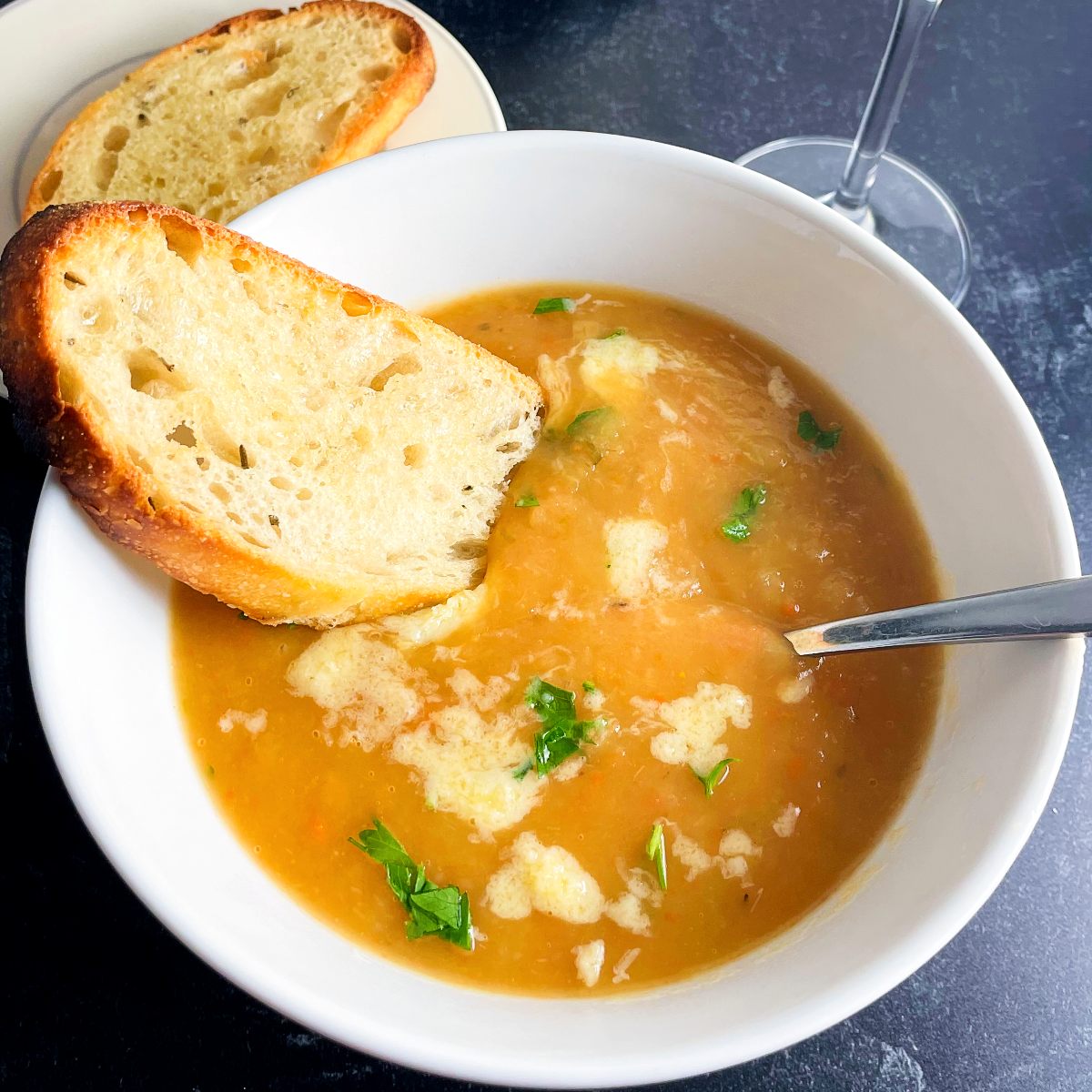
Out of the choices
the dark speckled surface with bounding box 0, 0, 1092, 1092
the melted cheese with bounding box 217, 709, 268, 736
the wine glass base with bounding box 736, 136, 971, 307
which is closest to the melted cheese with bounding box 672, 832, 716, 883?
the dark speckled surface with bounding box 0, 0, 1092, 1092

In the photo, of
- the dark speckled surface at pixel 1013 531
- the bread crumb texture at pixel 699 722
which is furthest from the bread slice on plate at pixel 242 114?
the bread crumb texture at pixel 699 722

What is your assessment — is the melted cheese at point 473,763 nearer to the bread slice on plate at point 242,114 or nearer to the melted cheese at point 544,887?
the melted cheese at point 544,887

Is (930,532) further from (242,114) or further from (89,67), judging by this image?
(89,67)

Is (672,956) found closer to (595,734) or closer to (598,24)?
(595,734)

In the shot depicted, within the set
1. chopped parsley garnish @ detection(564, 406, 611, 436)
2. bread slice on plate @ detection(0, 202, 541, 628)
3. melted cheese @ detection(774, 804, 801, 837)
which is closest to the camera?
bread slice on plate @ detection(0, 202, 541, 628)

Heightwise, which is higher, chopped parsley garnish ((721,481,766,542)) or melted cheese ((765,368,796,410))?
melted cheese ((765,368,796,410))

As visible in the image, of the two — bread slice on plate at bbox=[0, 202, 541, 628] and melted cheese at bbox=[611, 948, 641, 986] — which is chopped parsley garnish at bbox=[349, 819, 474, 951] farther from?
bread slice on plate at bbox=[0, 202, 541, 628]

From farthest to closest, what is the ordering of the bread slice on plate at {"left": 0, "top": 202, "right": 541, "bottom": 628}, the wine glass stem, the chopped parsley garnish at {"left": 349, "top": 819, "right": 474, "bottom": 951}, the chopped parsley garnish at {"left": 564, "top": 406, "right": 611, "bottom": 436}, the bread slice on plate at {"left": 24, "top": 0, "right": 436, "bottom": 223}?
the bread slice on plate at {"left": 24, "top": 0, "right": 436, "bottom": 223} → the wine glass stem → the chopped parsley garnish at {"left": 564, "top": 406, "right": 611, "bottom": 436} → the chopped parsley garnish at {"left": 349, "top": 819, "right": 474, "bottom": 951} → the bread slice on plate at {"left": 0, "top": 202, "right": 541, "bottom": 628}

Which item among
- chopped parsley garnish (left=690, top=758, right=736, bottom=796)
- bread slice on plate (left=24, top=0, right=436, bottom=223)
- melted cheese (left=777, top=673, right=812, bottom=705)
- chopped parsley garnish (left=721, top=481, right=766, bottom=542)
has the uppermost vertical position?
bread slice on plate (left=24, top=0, right=436, bottom=223)
